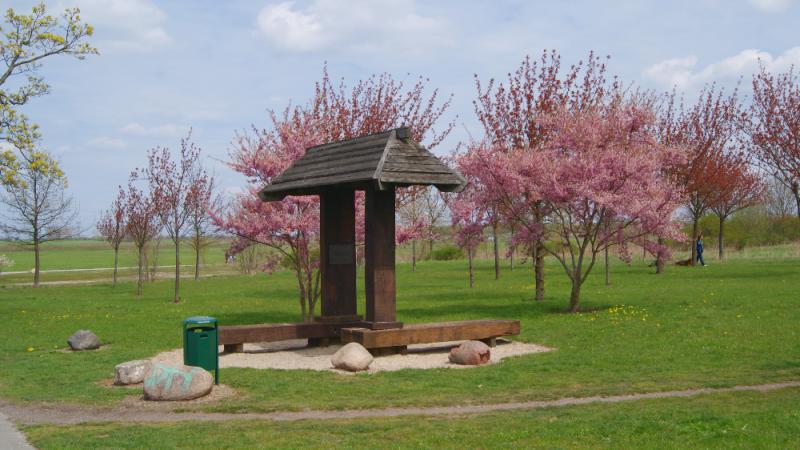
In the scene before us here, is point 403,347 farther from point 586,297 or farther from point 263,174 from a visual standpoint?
point 586,297

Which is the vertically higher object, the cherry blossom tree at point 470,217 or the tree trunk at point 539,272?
the cherry blossom tree at point 470,217

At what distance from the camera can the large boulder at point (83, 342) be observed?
15.4 m

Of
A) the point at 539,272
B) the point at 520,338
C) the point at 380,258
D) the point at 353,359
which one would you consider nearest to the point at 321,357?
the point at 353,359

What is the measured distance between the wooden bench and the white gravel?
9.1 inches

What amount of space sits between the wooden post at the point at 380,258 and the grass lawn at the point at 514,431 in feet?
16.8

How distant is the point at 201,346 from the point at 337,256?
445 cm

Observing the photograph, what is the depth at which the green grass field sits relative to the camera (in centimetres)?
773

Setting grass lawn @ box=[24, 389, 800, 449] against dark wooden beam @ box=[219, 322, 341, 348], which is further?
dark wooden beam @ box=[219, 322, 341, 348]

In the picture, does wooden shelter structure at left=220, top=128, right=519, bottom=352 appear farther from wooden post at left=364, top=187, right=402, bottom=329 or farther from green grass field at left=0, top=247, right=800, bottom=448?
green grass field at left=0, top=247, right=800, bottom=448

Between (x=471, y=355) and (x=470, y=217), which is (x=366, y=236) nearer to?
(x=471, y=355)

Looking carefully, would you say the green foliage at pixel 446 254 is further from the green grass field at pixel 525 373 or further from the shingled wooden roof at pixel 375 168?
the shingled wooden roof at pixel 375 168

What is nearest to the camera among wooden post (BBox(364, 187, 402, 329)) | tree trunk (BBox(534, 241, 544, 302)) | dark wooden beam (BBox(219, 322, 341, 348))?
wooden post (BBox(364, 187, 402, 329))

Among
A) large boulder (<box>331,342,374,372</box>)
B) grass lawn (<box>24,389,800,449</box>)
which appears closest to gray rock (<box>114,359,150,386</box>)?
grass lawn (<box>24,389,800,449</box>)

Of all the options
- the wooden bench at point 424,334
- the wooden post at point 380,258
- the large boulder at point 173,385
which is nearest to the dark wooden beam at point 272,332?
the wooden bench at point 424,334
